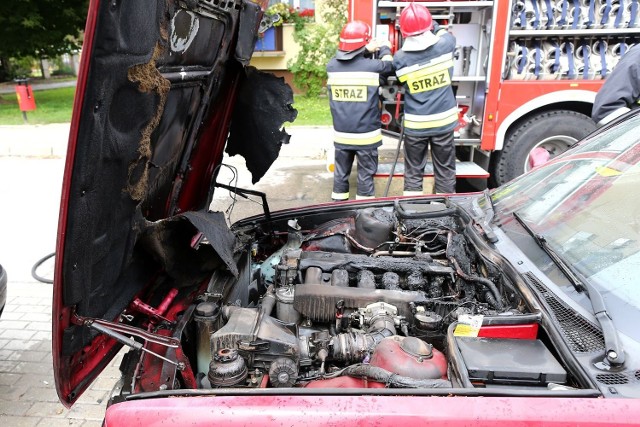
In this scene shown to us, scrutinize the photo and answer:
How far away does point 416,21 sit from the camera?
4.86 metres

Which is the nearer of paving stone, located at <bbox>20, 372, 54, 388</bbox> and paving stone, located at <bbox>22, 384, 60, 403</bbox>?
paving stone, located at <bbox>22, 384, 60, 403</bbox>

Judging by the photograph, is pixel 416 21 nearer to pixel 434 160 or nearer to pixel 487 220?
pixel 434 160

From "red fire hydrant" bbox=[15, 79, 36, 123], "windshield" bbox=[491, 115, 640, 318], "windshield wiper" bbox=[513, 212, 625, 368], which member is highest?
"windshield" bbox=[491, 115, 640, 318]

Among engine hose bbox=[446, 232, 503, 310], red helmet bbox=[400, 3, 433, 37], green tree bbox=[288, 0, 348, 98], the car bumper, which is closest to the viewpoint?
the car bumper

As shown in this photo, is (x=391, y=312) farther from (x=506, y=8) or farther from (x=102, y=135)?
(x=506, y=8)

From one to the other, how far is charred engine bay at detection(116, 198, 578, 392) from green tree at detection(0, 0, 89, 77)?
15985 mm

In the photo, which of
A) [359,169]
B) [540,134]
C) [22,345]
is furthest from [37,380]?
[540,134]

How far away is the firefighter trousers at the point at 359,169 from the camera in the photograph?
542cm

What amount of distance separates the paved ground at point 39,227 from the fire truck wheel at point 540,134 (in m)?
1.54

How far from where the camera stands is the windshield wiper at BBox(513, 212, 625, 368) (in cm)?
143

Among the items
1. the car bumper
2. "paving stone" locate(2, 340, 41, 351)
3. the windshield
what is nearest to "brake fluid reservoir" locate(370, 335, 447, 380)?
the car bumper

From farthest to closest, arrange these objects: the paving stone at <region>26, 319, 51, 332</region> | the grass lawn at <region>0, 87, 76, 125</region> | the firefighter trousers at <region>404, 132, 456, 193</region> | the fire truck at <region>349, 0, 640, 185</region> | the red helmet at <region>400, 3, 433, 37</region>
→ the grass lawn at <region>0, 87, 76, 125</region> < the fire truck at <region>349, 0, 640, 185</region> < the firefighter trousers at <region>404, 132, 456, 193</region> < the red helmet at <region>400, 3, 433, 37</region> < the paving stone at <region>26, 319, 51, 332</region>

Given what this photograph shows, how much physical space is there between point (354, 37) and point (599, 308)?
4.11 metres

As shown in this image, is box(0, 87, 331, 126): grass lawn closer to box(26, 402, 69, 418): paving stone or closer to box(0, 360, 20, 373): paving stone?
box(0, 360, 20, 373): paving stone
